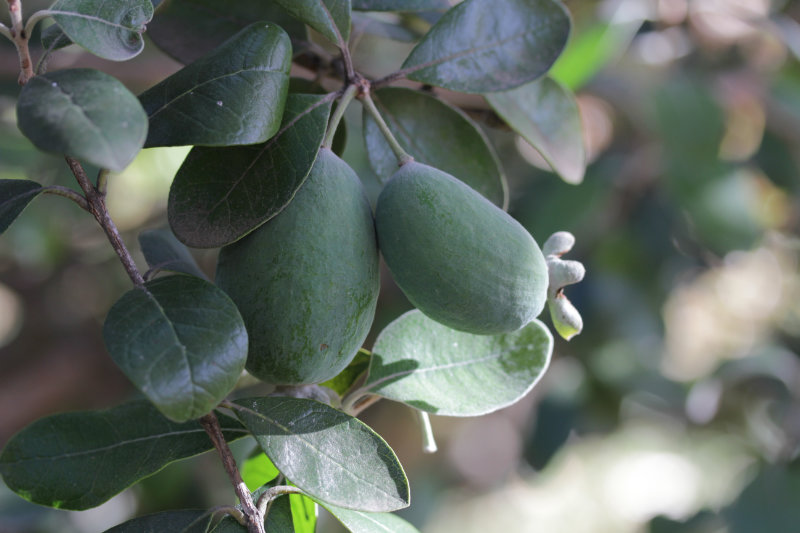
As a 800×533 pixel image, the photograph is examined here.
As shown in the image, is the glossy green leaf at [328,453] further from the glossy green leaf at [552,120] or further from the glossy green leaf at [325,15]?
the glossy green leaf at [552,120]

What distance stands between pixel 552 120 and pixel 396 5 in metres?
0.24

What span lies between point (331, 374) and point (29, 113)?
28 cm

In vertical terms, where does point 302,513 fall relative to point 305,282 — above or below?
below

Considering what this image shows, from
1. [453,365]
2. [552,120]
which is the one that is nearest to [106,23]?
[453,365]

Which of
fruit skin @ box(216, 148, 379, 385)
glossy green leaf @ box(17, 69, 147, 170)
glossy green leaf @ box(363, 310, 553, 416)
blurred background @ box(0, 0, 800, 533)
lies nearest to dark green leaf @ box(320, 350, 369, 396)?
glossy green leaf @ box(363, 310, 553, 416)

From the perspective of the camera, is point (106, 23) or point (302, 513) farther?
point (302, 513)

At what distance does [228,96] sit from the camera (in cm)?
52

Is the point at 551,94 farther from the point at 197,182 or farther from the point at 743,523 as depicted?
the point at 743,523

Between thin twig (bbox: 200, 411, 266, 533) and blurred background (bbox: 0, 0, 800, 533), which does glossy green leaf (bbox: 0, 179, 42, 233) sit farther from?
blurred background (bbox: 0, 0, 800, 533)

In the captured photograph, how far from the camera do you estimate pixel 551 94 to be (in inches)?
35.2

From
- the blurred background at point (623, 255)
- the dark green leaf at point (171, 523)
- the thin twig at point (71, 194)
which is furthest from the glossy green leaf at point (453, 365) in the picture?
the blurred background at point (623, 255)

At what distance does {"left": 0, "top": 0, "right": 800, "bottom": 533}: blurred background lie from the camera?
67.2 inches

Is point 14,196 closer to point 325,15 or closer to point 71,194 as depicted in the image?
point 71,194

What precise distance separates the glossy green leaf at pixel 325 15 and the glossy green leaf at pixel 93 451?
0.34 meters
